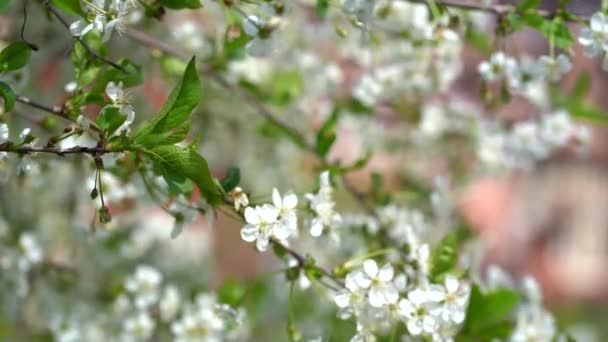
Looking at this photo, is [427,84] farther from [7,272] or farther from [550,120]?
[7,272]

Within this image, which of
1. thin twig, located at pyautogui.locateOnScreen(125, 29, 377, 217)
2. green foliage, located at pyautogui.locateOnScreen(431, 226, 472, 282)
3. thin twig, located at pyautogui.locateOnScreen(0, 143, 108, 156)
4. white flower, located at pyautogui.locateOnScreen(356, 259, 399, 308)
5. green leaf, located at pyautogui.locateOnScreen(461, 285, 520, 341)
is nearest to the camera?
thin twig, located at pyautogui.locateOnScreen(0, 143, 108, 156)

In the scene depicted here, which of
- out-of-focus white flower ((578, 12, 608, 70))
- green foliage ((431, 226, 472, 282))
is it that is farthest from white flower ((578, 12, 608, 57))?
green foliage ((431, 226, 472, 282))

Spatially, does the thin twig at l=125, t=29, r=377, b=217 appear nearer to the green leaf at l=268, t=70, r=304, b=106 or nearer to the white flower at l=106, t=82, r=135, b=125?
the green leaf at l=268, t=70, r=304, b=106

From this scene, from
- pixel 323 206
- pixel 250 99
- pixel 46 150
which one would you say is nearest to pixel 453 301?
pixel 323 206

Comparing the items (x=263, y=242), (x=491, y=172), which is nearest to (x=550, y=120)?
(x=491, y=172)

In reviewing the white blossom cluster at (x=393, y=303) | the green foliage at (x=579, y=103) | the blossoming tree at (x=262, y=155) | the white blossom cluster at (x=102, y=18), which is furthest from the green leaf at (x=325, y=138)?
the green foliage at (x=579, y=103)

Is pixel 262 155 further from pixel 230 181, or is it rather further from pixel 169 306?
pixel 230 181
